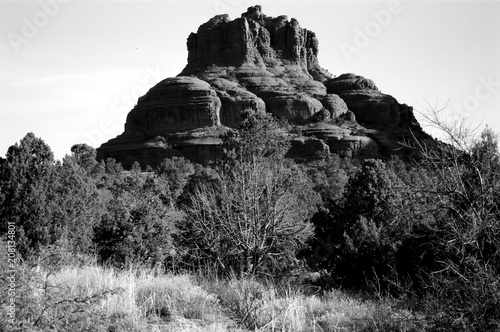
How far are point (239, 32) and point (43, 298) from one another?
135601mm

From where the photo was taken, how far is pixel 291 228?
19.4 meters

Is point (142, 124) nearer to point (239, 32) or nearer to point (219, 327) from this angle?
point (239, 32)

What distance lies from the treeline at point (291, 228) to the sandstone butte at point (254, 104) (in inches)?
2527

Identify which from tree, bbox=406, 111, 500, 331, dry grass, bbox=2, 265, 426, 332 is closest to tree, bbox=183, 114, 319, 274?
dry grass, bbox=2, 265, 426, 332

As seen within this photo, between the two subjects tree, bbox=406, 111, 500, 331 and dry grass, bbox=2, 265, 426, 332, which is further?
tree, bbox=406, 111, 500, 331

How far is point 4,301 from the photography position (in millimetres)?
4355

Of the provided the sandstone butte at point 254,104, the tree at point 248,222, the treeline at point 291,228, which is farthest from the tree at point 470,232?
the sandstone butte at point 254,104

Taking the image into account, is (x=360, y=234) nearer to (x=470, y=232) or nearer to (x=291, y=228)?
(x=291, y=228)

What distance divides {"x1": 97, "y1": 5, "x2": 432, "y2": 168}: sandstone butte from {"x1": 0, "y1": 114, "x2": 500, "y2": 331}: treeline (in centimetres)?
6419

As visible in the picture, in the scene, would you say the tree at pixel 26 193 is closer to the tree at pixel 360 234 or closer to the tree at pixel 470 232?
the tree at pixel 360 234

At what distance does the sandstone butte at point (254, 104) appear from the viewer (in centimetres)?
10006

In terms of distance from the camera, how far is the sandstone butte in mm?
100062

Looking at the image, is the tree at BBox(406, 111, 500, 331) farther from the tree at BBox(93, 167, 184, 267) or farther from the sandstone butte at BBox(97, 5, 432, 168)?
the sandstone butte at BBox(97, 5, 432, 168)

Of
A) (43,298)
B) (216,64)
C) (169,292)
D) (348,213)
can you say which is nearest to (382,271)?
(348,213)
